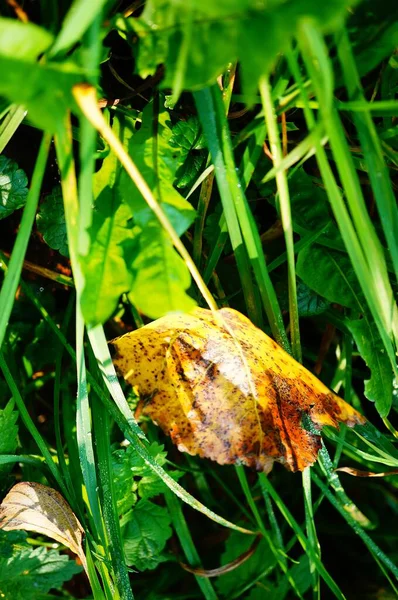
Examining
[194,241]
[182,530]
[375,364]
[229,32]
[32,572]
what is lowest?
[182,530]

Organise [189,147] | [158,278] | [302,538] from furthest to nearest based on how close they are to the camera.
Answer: [302,538] → [189,147] → [158,278]

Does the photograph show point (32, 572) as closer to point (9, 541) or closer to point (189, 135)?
point (9, 541)

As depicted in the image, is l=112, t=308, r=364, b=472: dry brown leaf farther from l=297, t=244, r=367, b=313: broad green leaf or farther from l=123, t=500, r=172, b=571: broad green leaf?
l=123, t=500, r=172, b=571: broad green leaf

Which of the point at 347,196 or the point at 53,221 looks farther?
the point at 53,221

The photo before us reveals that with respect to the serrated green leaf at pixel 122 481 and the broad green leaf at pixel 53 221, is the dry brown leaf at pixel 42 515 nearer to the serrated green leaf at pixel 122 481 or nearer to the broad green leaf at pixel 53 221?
the serrated green leaf at pixel 122 481

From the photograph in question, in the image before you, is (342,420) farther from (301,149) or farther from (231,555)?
(231,555)

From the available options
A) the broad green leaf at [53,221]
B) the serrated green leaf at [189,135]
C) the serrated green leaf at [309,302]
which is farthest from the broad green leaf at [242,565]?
the serrated green leaf at [189,135]

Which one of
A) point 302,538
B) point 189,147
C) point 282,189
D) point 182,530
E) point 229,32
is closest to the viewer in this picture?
point 229,32

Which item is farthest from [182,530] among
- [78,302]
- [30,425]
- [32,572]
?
[78,302]
